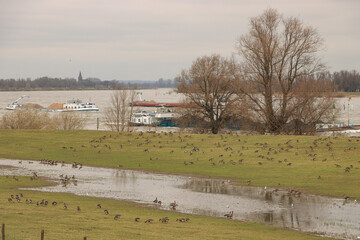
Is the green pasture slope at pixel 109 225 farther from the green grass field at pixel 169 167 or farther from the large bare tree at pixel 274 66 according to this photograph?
the large bare tree at pixel 274 66

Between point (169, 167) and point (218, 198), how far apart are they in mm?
11192

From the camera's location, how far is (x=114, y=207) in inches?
1024

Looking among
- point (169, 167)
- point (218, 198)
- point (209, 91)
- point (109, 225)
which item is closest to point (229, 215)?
point (218, 198)

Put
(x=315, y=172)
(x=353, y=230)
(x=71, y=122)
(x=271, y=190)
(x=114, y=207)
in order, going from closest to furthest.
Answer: (x=353, y=230), (x=114, y=207), (x=271, y=190), (x=315, y=172), (x=71, y=122)

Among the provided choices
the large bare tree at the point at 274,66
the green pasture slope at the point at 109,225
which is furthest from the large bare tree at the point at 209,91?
the green pasture slope at the point at 109,225

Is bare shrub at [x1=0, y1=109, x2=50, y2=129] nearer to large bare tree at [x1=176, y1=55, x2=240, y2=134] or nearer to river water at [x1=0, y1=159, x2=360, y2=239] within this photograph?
large bare tree at [x1=176, y1=55, x2=240, y2=134]

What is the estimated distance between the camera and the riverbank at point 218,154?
34.4 m

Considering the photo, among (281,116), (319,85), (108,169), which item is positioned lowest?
(108,169)

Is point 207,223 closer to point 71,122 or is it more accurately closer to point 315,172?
point 315,172

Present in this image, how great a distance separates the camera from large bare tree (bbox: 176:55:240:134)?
73.0 m

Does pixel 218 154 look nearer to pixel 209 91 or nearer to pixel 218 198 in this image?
pixel 218 198

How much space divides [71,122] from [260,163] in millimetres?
48412

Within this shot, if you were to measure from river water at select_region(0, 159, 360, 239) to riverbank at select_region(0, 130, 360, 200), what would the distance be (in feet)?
6.99

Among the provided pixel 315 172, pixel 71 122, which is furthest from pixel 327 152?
pixel 71 122
